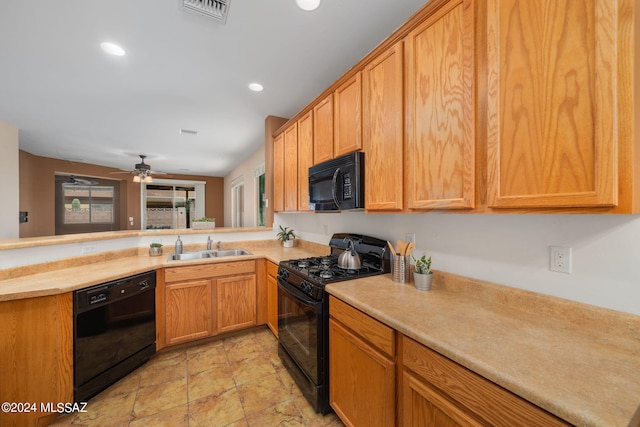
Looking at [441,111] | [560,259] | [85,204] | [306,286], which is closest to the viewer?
[560,259]

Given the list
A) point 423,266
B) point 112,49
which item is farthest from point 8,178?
point 423,266

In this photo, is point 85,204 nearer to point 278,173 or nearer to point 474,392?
point 278,173

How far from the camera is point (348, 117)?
189 centimetres

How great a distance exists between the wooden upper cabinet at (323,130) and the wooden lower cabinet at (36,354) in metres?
2.14

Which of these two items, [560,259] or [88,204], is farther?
[88,204]

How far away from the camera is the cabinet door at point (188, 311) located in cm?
233

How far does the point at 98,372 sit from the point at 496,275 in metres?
2.82

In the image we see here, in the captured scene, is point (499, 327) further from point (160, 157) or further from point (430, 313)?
point (160, 157)

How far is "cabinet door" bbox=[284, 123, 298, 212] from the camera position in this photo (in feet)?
8.91

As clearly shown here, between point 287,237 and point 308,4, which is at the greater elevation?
point 308,4

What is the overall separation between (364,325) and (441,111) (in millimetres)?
1181

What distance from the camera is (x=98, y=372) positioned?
181 centimetres

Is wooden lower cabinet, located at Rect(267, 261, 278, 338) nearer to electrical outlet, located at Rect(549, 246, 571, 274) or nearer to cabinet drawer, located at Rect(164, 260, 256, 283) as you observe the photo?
cabinet drawer, located at Rect(164, 260, 256, 283)

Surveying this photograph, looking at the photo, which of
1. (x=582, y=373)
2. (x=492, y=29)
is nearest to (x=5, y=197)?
(x=492, y=29)
